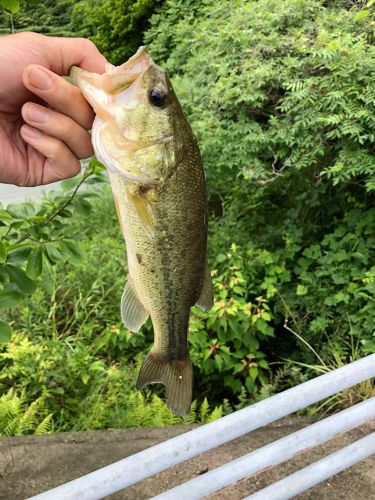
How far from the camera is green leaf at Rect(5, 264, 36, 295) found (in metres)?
1.92

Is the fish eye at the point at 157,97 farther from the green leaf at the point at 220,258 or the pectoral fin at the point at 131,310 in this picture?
the green leaf at the point at 220,258

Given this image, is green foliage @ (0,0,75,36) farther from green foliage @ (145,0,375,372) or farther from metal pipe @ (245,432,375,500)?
metal pipe @ (245,432,375,500)

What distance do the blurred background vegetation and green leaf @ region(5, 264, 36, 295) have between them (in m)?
1.07

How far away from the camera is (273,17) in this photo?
4145mm

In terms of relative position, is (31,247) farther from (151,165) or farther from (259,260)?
(259,260)

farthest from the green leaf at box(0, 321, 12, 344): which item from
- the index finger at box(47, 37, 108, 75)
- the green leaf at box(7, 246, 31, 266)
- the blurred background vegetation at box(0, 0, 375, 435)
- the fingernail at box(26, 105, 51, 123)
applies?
the blurred background vegetation at box(0, 0, 375, 435)

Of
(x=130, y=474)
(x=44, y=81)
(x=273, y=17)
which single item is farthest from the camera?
(x=273, y=17)

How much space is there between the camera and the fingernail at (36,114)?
4.69ft

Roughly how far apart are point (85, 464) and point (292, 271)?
7.28ft

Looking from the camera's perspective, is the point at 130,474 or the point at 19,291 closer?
the point at 130,474

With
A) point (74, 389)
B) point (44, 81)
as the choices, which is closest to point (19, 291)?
point (44, 81)

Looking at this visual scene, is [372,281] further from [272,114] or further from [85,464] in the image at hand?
[85,464]

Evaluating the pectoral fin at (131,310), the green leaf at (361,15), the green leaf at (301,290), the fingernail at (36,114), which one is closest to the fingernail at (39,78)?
the fingernail at (36,114)

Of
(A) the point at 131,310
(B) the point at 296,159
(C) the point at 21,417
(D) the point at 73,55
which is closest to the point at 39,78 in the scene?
(D) the point at 73,55
